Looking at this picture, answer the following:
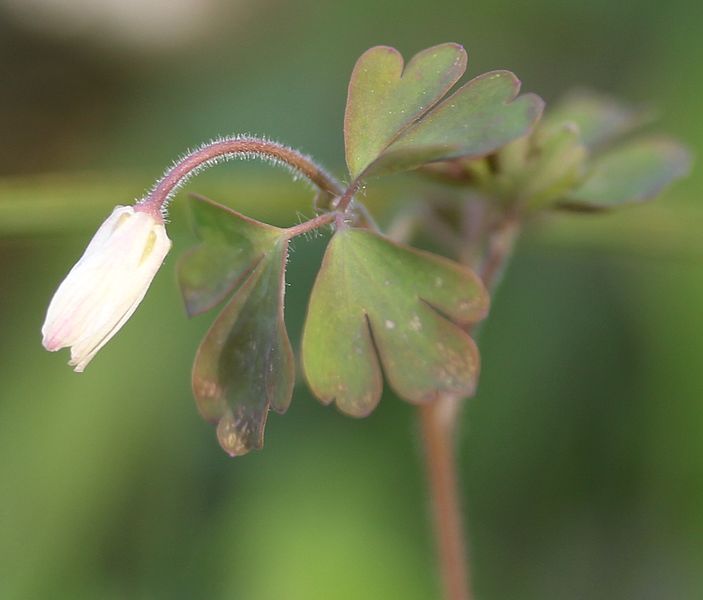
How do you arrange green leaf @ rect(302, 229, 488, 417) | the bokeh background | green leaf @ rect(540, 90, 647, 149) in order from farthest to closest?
the bokeh background, green leaf @ rect(540, 90, 647, 149), green leaf @ rect(302, 229, 488, 417)

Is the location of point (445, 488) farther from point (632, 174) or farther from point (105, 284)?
point (105, 284)

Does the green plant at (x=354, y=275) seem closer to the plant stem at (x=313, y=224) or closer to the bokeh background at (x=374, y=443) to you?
the plant stem at (x=313, y=224)

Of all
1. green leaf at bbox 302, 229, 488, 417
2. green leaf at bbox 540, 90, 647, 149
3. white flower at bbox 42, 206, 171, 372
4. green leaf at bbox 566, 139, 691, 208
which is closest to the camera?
white flower at bbox 42, 206, 171, 372

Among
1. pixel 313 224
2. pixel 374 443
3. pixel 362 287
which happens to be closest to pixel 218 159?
pixel 313 224

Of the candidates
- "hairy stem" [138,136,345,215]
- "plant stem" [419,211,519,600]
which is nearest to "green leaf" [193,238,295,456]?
"hairy stem" [138,136,345,215]

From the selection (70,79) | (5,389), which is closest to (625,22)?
(70,79)

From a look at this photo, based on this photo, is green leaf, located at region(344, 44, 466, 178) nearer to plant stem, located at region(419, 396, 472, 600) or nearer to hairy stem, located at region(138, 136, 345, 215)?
hairy stem, located at region(138, 136, 345, 215)

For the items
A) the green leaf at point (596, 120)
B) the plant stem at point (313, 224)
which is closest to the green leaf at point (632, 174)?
the green leaf at point (596, 120)

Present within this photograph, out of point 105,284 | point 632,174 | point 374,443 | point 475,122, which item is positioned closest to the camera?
point 105,284
